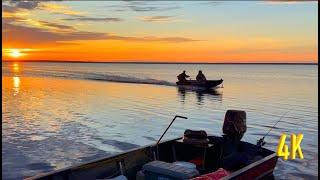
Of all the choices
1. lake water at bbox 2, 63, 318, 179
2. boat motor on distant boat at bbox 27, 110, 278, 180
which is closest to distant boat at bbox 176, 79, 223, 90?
lake water at bbox 2, 63, 318, 179

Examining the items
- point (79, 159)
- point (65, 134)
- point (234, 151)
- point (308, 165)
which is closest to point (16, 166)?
point (79, 159)

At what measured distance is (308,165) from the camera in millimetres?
14570

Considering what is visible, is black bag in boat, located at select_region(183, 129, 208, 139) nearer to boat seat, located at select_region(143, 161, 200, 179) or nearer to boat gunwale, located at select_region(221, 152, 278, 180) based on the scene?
boat gunwale, located at select_region(221, 152, 278, 180)

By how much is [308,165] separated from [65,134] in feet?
35.0

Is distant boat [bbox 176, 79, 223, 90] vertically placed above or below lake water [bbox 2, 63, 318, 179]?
above

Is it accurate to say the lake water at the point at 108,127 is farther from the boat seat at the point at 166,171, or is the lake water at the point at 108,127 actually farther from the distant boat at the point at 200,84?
the distant boat at the point at 200,84

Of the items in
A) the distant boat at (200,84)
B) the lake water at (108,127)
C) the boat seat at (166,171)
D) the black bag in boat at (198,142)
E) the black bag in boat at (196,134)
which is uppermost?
the black bag in boat at (196,134)

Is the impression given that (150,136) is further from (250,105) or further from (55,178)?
(250,105)

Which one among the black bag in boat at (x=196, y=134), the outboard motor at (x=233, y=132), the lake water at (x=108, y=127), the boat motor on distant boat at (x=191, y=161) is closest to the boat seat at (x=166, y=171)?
the boat motor on distant boat at (x=191, y=161)

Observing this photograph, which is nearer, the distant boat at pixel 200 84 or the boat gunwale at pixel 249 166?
the boat gunwale at pixel 249 166

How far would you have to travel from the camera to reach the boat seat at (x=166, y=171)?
8.30 meters

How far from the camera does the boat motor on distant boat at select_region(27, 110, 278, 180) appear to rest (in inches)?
340

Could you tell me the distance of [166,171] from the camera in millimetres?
8469

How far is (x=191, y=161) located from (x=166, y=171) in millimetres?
2886
